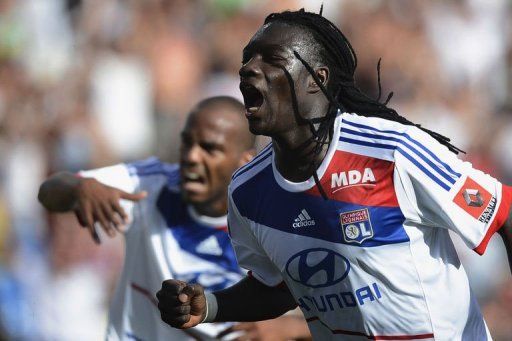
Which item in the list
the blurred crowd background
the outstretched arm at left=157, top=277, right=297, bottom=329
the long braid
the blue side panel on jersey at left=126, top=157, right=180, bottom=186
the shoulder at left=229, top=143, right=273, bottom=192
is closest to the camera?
the long braid

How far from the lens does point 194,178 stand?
609cm

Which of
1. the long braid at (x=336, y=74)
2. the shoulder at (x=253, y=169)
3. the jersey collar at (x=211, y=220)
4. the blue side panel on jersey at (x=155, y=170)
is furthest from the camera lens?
the blue side panel on jersey at (x=155, y=170)

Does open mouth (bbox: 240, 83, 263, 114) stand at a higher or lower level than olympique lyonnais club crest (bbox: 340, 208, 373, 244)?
higher

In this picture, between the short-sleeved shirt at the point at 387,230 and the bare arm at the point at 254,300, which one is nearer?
the short-sleeved shirt at the point at 387,230

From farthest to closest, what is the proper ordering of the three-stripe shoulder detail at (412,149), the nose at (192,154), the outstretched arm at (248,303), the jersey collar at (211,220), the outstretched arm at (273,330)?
the jersey collar at (211,220), the nose at (192,154), the outstretched arm at (273,330), the outstretched arm at (248,303), the three-stripe shoulder detail at (412,149)

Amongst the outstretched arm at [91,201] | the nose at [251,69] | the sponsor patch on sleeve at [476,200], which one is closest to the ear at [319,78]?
the nose at [251,69]

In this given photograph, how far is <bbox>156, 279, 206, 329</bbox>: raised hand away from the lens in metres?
4.36

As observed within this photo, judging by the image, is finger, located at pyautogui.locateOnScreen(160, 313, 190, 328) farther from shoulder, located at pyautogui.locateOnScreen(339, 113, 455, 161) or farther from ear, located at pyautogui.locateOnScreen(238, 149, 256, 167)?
ear, located at pyautogui.locateOnScreen(238, 149, 256, 167)

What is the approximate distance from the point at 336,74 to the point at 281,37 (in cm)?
31

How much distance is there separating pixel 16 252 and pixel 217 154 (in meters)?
4.53

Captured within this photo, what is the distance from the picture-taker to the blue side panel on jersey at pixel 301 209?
13.9 feet

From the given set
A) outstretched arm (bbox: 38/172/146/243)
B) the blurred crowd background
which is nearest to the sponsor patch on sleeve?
outstretched arm (bbox: 38/172/146/243)

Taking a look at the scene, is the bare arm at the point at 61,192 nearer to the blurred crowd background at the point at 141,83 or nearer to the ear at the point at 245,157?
the ear at the point at 245,157

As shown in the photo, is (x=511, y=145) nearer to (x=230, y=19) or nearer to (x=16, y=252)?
(x=230, y=19)
